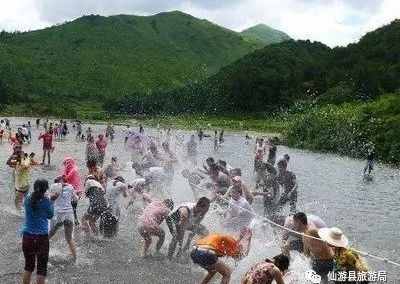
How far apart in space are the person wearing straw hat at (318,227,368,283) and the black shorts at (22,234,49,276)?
4298mm

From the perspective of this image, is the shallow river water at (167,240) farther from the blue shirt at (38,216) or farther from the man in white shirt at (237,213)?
the blue shirt at (38,216)

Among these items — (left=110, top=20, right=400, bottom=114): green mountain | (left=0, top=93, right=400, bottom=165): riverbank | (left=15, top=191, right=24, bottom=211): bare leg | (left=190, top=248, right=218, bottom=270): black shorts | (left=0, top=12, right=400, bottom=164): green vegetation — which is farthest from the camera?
(left=110, top=20, right=400, bottom=114): green mountain

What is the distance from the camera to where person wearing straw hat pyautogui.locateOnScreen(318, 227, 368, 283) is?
821 cm

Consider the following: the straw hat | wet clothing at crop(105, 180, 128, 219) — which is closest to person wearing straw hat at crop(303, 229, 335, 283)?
the straw hat

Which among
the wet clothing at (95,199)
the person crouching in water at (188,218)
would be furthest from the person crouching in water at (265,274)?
the wet clothing at (95,199)

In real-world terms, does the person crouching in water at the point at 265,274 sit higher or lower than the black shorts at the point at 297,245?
higher

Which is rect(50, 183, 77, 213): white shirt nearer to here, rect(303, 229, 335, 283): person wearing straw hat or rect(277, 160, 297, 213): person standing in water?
rect(303, 229, 335, 283): person wearing straw hat

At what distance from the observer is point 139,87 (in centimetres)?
18450

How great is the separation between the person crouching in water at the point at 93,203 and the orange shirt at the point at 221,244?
14.5 feet

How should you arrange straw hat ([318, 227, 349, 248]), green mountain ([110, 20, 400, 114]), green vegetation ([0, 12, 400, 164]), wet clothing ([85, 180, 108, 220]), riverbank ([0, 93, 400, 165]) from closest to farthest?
straw hat ([318, 227, 349, 248])
wet clothing ([85, 180, 108, 220])
riverbank ([0, 93, 400, 165])
green vegetation ([0, 12, 400, 164])
green mountain ([110, 20, 400, 114])

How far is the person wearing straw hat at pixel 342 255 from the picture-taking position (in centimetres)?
821

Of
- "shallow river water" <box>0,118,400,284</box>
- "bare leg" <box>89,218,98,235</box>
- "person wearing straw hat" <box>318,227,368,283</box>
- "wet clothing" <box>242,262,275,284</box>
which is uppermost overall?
"person wearing straw hat" <box>318,227,368,283</box>

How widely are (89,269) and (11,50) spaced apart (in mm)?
192451

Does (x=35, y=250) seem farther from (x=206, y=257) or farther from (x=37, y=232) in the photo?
(x=206, y=257)
